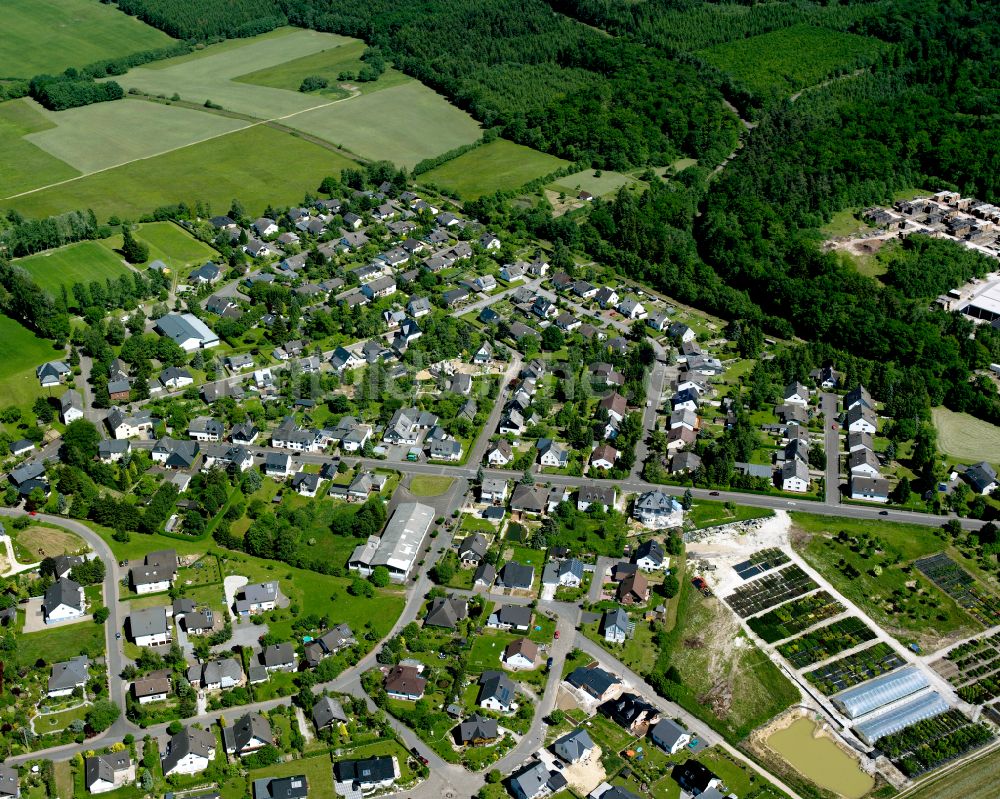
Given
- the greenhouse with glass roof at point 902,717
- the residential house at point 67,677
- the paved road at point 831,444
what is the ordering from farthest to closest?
the paved road at point 831,444 < the residential house at point 67,677 < the greenhouse with glass roof at point 902,717

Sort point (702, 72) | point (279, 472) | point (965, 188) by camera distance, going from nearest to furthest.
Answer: point (279, 472)
point (965, 188)
point (702, 72)

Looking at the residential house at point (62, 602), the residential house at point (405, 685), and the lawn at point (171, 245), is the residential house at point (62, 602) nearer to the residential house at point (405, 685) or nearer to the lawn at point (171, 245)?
the residential house at point (405, 685)

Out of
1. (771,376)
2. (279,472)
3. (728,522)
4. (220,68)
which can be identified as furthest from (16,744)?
(220,68)

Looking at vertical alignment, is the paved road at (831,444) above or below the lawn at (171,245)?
above

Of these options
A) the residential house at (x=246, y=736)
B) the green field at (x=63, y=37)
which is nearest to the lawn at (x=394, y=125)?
the green field at (x=63, y=37)

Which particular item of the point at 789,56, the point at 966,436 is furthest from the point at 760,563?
the point at 789,56

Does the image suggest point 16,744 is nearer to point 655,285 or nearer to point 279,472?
point 279,472

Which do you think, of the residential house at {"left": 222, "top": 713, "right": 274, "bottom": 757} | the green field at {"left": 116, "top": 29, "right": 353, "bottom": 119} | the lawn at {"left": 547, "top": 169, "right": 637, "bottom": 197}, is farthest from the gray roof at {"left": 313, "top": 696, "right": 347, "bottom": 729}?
the green field at {"left": 116, "top": 29, "right": 353, "bottom": 119}

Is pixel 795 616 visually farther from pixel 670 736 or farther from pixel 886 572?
pixel 670 736
